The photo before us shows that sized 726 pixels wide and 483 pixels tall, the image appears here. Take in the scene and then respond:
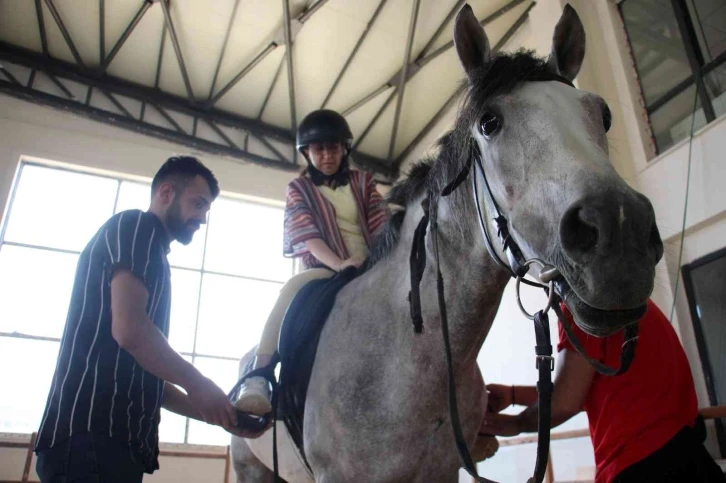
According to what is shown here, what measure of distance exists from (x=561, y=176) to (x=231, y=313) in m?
8.01

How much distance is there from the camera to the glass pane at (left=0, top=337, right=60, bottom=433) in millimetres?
6816

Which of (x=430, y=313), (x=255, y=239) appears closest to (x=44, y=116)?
(x=255, y=239)

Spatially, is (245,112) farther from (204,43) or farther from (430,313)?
(430,313)

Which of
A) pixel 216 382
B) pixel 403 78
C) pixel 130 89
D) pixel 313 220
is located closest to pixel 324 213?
pixel 313 220

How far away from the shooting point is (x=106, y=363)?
1.65m

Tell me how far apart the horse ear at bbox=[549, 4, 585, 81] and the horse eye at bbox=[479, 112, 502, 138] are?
0.39 meters

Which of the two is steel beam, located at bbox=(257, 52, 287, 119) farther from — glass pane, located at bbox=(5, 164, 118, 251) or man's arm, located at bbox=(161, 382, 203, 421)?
man's arm, located at bbox=(161, 382, 203, 421)

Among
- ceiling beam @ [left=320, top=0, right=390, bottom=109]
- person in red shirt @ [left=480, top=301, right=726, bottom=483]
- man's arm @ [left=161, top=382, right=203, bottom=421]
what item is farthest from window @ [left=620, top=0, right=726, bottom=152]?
man's arm @ [left=161, top=382, right=203, bottom=421]

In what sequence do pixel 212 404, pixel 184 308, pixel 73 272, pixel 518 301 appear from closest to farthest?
pixel 518 301, pixel 212 404, pixel 73 272, pixel 184 308

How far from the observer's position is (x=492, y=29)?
814 centimetres

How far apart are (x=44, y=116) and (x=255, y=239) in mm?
3735

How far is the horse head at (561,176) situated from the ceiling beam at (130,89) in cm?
882

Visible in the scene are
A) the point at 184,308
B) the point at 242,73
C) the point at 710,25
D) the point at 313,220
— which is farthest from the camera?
the point at 242,73

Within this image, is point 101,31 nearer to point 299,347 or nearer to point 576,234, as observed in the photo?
point 299,347
